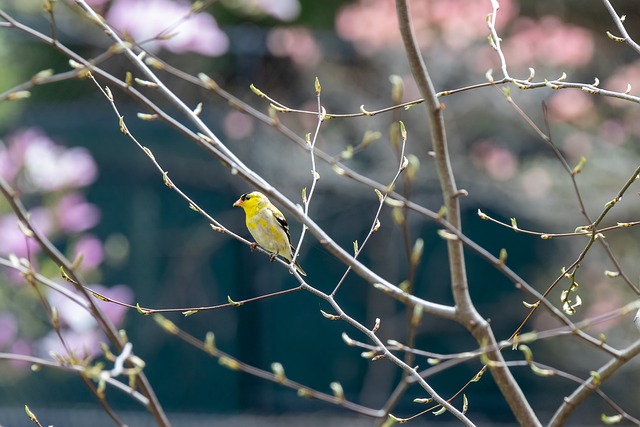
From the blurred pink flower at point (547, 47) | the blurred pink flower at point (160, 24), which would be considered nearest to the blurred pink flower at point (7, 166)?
the blurred pink flower at point (160, 24)

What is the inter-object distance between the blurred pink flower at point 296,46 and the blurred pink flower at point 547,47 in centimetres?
135

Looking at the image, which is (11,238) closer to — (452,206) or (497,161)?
(497,161)

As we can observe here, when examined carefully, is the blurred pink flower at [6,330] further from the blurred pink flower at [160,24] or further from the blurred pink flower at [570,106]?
the blurred pink flower at [570,106]

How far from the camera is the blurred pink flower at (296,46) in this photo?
21.3 feet

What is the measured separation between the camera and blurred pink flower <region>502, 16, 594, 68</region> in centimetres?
601

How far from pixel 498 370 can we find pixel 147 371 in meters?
5.18

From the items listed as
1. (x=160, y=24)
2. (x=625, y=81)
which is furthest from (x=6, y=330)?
(x=625, y=81)

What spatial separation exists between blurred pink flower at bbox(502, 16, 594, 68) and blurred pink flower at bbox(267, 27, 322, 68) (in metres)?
1.35

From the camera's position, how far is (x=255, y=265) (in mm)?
6246

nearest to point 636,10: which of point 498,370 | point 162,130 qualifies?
point 162,130

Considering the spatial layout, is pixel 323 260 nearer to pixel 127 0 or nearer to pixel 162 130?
pixel 162 130

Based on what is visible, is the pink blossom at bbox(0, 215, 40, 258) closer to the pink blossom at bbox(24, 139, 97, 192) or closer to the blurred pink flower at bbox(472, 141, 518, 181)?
the pink blossom at bbox(24, 139, 97, 192)

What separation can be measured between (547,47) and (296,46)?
173 cm

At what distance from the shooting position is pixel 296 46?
6.48 metres
